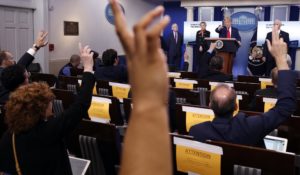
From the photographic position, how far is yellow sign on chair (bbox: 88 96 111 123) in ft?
10.3

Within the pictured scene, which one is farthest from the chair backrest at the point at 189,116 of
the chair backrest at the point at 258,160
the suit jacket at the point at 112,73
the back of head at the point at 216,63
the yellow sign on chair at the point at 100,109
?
the back of head at the point at 216,63

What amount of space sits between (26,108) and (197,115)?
1425 mm

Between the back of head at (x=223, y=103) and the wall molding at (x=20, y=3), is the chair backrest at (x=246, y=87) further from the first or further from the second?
the wall molding at (x=20, y=3)

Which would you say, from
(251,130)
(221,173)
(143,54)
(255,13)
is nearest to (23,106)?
(221,173)

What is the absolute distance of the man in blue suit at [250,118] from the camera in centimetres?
190

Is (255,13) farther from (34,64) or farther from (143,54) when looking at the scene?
(143,54)

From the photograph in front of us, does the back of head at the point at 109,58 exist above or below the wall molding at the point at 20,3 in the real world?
below

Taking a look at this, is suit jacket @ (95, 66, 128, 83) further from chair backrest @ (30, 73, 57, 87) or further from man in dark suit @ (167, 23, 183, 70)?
man in dark suit @ (167, 23, 183, 70)

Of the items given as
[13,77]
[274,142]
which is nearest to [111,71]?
[13,77]

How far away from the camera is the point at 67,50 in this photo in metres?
9.37

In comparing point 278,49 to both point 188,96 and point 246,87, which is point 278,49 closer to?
point 188,96

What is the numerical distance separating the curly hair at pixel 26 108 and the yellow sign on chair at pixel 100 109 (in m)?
1.30

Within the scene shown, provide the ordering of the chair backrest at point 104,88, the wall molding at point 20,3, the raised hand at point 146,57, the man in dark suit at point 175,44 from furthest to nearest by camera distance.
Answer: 1. the man in dark suit at point 175,44
2. the wall molding at point 20,3
3. the chair backrest at point 104,88
4. the raised hand at point 146,57

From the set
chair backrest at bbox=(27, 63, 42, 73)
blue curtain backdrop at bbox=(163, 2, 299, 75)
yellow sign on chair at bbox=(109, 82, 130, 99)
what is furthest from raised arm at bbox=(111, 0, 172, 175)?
blue curtain backdrop at bbox=(163, 2, 299, 75)
